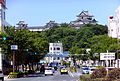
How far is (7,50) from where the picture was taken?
227 ft

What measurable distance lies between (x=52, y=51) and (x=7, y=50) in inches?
5037

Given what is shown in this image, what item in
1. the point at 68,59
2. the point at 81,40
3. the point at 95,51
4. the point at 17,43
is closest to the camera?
the point at 17,43

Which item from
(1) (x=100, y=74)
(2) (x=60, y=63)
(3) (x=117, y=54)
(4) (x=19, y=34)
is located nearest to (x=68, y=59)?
(2) (x=60, y=63)

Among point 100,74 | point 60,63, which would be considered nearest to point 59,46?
point 60,63

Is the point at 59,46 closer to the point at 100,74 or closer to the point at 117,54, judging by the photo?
the point at 117,54

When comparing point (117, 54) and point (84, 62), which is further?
point (84, 62)

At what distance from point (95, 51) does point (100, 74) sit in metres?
90.9

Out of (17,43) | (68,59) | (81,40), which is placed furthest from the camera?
(68,59)

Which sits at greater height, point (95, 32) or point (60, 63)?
point (95, 32)

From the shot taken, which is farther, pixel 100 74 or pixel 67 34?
pixel 67 34

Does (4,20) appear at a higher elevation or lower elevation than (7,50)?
higher

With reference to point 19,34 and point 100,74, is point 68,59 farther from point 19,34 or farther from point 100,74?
point 100,74

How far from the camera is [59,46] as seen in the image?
188500 mm

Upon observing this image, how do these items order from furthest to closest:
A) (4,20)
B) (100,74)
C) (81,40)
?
(81,40) → (4,20) → (100,74)
